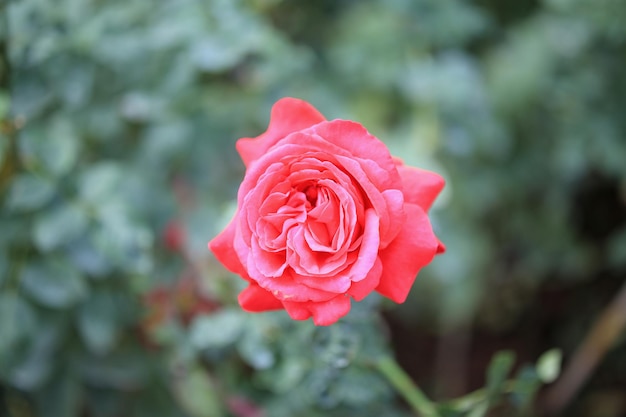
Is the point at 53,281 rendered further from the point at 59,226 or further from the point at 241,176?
the point at 241,176

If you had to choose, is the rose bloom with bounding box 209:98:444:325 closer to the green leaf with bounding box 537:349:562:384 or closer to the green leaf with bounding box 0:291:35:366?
the green leaf with bounding box 537:349:562:384

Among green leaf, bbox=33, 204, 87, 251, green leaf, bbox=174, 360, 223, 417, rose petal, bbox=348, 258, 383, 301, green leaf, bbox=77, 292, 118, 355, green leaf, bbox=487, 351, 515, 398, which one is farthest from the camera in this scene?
green leaf, bbox=174, 360, 223, 417

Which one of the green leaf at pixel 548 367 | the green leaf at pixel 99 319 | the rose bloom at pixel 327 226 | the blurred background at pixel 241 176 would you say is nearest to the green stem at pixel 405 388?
the blurred background at pixel 241 176

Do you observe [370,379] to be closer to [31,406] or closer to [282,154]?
[282,154]

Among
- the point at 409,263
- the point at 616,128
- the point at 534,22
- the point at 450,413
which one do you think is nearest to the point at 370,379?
the point at 450,413

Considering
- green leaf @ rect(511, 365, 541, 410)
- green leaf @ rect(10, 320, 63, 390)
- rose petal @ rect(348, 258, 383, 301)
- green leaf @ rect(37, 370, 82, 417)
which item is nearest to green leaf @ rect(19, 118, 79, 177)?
green leaf @ rect(10, 320, 63, 390)

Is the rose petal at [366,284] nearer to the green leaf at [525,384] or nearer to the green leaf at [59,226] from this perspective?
the green leaf at [525,384]
